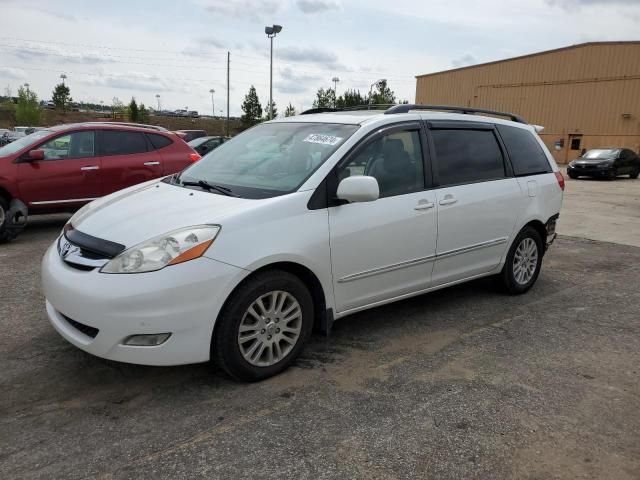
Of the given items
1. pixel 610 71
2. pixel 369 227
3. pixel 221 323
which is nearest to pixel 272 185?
pixel 369 227

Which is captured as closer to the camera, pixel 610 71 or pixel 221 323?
pixel 221 323

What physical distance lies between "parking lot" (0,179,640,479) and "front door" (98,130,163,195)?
3.56 meters

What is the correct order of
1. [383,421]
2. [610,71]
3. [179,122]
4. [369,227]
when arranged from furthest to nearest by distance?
1. [179,122]
2. [610,71]
3. [369,227]
4. [383,421]

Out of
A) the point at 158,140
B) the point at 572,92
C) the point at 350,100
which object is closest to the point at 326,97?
the point at 350,100

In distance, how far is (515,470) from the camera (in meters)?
2.61

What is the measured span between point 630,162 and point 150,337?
85.5ft

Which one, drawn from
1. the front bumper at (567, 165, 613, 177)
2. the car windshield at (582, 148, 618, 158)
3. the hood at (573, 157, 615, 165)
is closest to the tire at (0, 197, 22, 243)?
the front bumper at (567, 165, 613, 177)

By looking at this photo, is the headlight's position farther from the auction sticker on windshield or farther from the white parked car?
the auction sticker on windshield

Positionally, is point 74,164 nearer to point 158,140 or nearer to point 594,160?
point 158,140

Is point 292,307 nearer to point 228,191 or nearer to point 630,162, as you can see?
point 228,191

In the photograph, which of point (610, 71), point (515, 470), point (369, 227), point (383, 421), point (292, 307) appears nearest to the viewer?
point (515, 470)

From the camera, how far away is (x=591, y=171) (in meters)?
22.9

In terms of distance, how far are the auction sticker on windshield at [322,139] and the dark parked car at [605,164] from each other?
22.1 meters

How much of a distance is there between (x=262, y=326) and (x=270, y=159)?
4.37ft
